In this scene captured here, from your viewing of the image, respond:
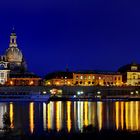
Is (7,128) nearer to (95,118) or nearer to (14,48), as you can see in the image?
(95,118)

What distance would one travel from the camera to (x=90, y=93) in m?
93.8

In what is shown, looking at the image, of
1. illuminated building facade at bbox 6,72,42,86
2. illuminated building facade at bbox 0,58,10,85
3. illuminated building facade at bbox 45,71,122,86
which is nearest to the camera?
illuminated building facade at bbox 6,72,42,86

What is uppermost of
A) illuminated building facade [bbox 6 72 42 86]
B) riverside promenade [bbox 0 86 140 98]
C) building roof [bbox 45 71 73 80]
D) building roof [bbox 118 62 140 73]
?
building roof [bbox 118 62 140 73]

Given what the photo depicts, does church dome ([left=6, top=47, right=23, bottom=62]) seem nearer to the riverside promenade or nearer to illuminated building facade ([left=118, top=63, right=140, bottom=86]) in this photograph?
illuminated building facade ([left=118, top=63, right=140, bottom=86])

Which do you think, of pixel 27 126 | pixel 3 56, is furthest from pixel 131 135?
pixel 3 56

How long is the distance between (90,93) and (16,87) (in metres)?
12.2

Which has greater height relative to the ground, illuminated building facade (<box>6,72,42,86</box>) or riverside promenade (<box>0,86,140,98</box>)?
illuminated building facade (<box>6,72,42,86</box>)

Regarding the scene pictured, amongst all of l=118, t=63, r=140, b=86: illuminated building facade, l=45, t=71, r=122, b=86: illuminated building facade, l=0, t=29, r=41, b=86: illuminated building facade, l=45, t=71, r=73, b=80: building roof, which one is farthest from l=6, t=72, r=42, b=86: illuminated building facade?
l=118, t=63, r=140, b=86: illuminated building facade

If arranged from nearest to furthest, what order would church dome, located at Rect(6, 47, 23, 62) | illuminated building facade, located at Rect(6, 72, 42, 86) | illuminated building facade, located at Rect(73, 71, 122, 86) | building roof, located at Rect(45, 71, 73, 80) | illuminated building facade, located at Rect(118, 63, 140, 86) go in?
illuminated building facade, located at Rect(6, 72, 42, 86)
illuminated building facade, located at Rect(73, 71, 122, 86)
building roof, located at Rect(45, 71, 73, 80)
illuminated building facade, located at Rect(118, 63, 140, 86)
church dome, located at Rect(6, 47, 23, 62)

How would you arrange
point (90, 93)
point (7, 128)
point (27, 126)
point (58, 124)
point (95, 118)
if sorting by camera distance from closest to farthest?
point (7, 128) → point (27, 126) → point (58, 124) → point (95, 118) → point (90, 93)

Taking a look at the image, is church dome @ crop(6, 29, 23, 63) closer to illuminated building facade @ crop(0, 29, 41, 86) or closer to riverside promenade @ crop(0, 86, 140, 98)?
illuminated building facade @ crop(0, 29, 41, 86)

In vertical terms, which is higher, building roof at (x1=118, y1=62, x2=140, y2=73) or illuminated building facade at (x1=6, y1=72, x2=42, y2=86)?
building roof at (x1=118, y1=62, x2=140, y2=73)

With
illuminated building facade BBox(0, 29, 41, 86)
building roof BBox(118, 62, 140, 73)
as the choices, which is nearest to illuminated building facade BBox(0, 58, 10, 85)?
illuminated building facade BBox(0, 29, 41, 86)

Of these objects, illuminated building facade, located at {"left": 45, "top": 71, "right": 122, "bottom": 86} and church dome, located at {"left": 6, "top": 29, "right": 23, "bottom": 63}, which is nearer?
illuminated building facade, located at {"left": 45, "top": 71, "right": 122, "bottom": 86}
